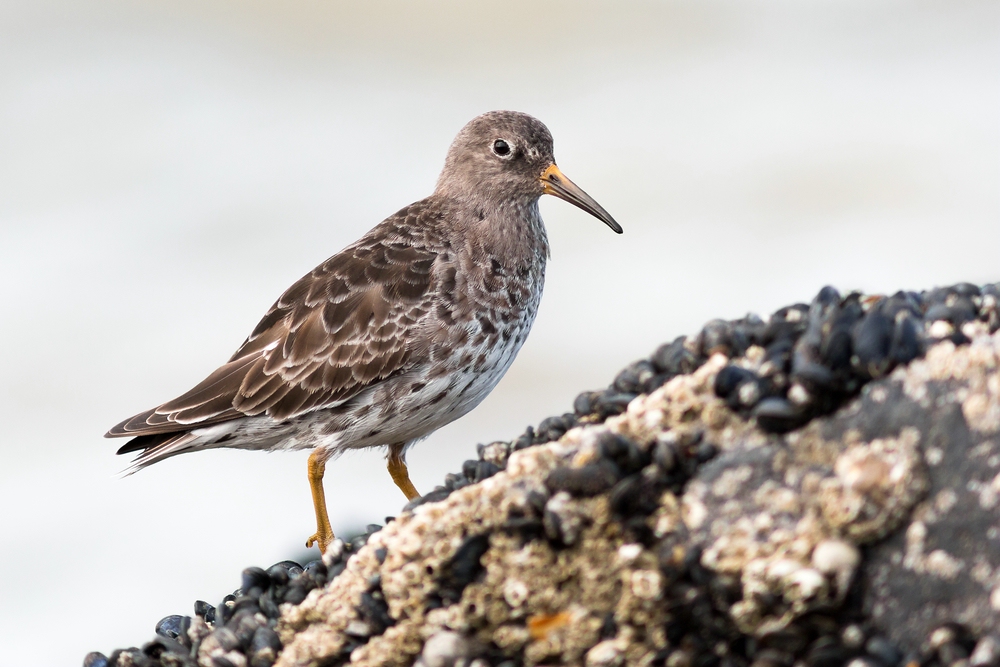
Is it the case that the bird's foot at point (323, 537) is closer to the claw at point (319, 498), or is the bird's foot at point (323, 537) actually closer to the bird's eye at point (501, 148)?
the claw at point (319, 498)

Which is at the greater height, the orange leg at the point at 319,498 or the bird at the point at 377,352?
the bird at the point at 377,352

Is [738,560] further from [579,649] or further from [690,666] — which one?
[579,649]

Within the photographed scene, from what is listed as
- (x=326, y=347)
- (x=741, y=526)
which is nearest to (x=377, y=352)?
(x=326, y=347)

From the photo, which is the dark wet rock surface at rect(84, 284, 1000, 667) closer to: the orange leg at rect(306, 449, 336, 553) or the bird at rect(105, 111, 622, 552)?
the bird at rect(105, 111, 622, 552)

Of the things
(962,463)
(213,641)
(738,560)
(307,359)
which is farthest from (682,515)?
(307,359)

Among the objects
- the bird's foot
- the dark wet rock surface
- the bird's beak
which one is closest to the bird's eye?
the bird's beak

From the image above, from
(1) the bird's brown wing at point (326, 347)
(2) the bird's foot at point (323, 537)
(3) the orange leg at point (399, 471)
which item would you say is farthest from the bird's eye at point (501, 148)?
(2) the bird's foot at point (323, 537)

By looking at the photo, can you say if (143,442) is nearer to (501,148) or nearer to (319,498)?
(319,498)
